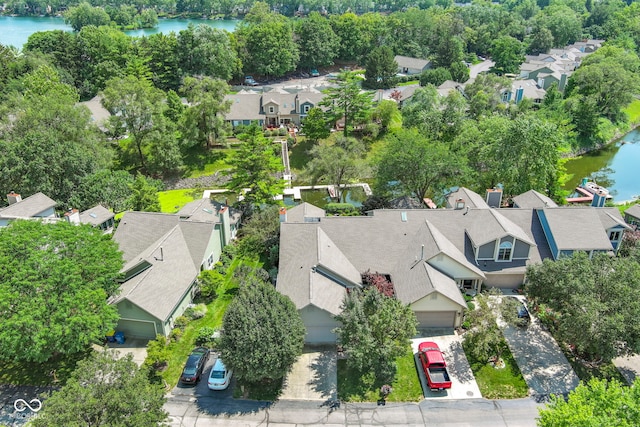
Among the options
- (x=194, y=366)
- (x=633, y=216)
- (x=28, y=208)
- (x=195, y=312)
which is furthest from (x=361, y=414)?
(x=28, y=208)

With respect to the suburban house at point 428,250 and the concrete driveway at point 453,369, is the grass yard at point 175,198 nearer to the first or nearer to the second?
the suburban house at point 428,250

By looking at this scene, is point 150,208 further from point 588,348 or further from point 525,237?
point 588,348

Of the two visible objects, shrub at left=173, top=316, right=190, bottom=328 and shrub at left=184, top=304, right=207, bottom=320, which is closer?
shrub at left=173, top=316, right=190, bottom=328

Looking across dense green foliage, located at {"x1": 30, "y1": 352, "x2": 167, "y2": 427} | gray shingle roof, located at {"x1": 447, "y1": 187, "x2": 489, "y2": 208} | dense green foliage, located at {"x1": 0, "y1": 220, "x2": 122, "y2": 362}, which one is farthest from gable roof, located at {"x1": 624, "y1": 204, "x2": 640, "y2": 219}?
dense green foliage, located at {"x1": 0, "y1": 220, "x2": 122, "y2": 362}

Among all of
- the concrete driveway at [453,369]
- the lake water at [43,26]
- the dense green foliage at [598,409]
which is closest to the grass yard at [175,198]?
the concrete driveway at [453,369]

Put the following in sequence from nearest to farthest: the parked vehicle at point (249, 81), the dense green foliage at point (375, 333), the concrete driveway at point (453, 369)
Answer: the dense green foliage at point (375, 333)
the concrete driveway at point (453, 369)
the parked vehicle at point (249, 81)

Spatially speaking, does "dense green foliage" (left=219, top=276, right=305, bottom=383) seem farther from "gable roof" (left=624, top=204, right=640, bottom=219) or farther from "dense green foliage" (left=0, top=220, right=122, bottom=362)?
"gable roof" (left=624, top=204, right=640, bottom=219)
